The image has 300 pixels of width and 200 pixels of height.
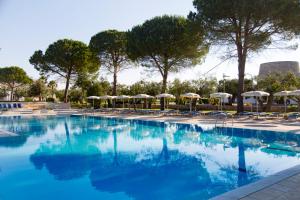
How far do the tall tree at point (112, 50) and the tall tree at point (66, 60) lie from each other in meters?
1.22

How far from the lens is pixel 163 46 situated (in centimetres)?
2545

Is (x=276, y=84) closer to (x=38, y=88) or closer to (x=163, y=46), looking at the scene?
(x=163, y=46)

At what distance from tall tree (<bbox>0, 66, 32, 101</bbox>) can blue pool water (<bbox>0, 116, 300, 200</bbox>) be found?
131 ft

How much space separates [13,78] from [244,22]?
42272 millimetres

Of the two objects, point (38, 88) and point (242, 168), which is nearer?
point (242, 168)

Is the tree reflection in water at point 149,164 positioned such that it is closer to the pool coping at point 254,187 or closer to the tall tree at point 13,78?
the pool coping at point 254,187

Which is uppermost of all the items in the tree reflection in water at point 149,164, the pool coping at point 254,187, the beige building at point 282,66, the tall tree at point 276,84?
the beige building at point 282,66

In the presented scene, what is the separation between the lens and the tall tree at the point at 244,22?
17562 mm

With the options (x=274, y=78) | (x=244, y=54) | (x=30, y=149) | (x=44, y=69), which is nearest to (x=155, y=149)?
(x=30, y=149)

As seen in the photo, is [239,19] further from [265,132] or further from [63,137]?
[63,137]

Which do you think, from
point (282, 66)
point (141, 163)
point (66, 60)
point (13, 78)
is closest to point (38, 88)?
point (13, 78)

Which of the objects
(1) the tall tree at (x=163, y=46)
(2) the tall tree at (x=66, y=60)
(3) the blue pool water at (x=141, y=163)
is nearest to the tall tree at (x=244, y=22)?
(1) the tall tree at (x=163, y=46)

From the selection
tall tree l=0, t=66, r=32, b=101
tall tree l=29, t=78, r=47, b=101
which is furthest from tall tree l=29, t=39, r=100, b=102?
tall tree l=0, t=66, r=32, b=101

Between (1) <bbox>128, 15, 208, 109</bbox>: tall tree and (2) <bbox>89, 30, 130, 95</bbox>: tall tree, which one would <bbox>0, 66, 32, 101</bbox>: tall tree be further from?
(1) <bbox>128, 15, 208, 109</bbox>: tall tree
